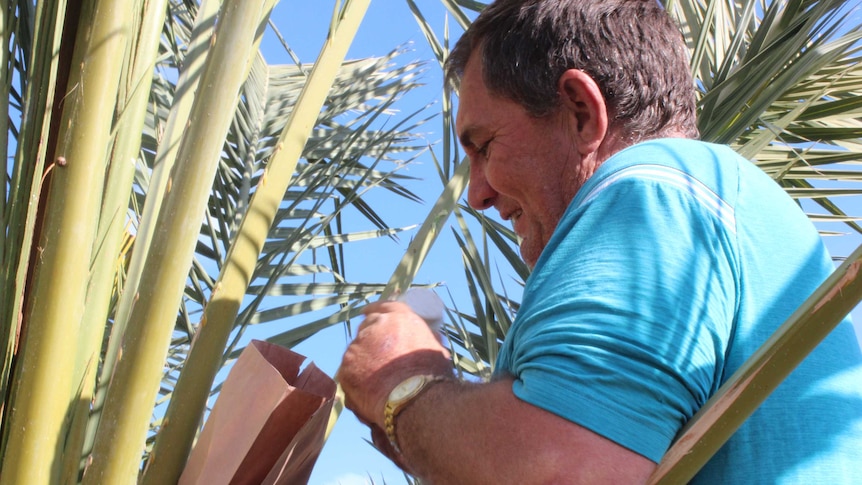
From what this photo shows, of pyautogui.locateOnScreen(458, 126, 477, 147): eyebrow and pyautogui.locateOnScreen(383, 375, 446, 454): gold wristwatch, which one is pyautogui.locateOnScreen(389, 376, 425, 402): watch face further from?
pyautogui.locateOnScreen(458, 126, 477, 147): eyebrow

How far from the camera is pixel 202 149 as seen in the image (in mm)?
1006

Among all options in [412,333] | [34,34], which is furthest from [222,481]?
[34,34]

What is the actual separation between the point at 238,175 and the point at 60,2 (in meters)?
1.12

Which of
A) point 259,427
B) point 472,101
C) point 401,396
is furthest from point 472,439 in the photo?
point 472,101

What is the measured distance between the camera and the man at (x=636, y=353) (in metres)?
0.76

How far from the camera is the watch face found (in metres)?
0.89

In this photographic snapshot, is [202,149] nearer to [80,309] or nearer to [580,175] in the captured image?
[80,309]

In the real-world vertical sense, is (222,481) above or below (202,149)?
below

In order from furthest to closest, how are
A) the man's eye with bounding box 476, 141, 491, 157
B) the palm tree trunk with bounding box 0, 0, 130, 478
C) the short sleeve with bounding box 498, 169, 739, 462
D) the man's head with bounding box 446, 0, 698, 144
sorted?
the man's eye with bounding box 476, 141, 491, 157 < the man's head with bounding box 446, 0, 698, 144 < the palm tree trunk with bounding box 0, 0, 130, 478 < the short sleeve with bounding box 498, 169, 739, 462

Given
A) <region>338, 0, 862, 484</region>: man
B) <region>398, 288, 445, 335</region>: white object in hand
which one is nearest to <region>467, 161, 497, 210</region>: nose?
<region>398, 288, 445, 335</region>: white object in hand

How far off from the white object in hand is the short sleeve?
221mm

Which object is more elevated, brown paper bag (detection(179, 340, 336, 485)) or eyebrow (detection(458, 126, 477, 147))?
eyebrow (detection(458, 126, 477, 147))

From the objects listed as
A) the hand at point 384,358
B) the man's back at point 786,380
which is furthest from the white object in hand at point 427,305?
the man's back at point 786,380

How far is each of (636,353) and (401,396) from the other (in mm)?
233
